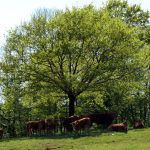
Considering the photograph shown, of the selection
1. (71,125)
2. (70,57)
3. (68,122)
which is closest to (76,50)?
(70,57)

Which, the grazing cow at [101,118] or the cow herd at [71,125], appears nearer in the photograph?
the cow herd at [71,125]

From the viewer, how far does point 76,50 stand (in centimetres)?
3641

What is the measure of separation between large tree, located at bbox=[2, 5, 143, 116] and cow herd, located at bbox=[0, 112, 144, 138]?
343 centimetres

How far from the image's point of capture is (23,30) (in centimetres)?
3922

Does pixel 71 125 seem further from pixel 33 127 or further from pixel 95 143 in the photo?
pixel 95 143

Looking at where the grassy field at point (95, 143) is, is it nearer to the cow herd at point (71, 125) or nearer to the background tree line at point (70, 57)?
the cow herd at point (71, 125)

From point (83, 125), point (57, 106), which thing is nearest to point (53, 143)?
point (83, 125)

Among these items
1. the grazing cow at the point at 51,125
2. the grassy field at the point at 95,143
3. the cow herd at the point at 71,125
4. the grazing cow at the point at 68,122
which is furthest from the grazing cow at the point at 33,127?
the grassy field at the point at 95,143

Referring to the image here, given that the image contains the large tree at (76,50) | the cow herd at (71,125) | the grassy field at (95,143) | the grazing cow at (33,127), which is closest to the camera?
the grassy field at (95,143)

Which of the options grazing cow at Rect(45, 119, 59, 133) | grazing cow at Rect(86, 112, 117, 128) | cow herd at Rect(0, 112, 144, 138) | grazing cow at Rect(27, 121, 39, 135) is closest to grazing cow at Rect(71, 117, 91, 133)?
cow herd at Rect(0, 112, 144, 138)

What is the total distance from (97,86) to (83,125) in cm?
977

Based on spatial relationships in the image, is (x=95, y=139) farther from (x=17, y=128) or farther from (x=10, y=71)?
(x=17, y=128)

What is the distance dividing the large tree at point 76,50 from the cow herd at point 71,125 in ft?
11.2

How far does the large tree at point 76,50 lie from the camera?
36500 millimetres
